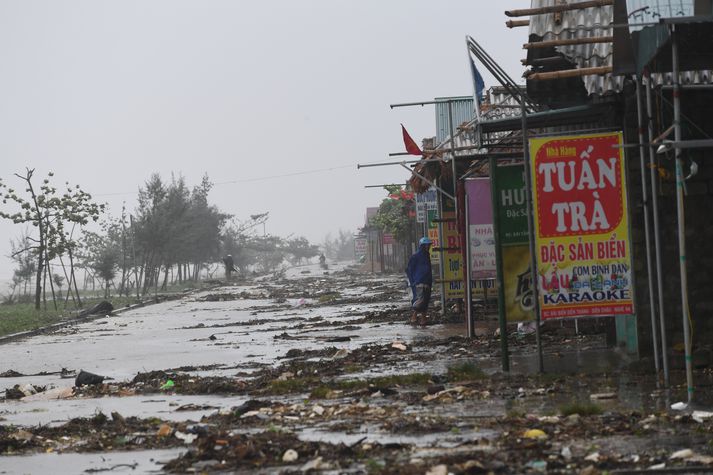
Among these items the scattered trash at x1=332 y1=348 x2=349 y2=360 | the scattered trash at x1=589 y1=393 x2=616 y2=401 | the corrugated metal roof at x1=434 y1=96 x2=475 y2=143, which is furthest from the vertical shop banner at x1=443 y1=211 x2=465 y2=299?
the scattered trash at x1=589 y1=393 x2=616 y2=401

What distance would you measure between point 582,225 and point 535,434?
168 inches

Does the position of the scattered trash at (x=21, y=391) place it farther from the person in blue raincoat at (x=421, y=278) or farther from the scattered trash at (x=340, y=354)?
the person in blue raincoat at (x=421, y=278)

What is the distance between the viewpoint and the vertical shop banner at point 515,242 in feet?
43.8

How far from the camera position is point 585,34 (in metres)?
12.9

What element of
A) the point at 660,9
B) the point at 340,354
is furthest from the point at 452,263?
the point at 660,9

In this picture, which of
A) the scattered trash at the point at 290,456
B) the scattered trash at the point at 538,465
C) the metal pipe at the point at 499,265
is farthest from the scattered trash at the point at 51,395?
the scattered trash at the point at 538,465

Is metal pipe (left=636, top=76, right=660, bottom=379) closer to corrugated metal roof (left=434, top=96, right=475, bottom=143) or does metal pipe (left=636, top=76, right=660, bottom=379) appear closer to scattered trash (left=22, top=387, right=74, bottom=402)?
scattered trash (left=22, top=387, right=74, bottom=402)

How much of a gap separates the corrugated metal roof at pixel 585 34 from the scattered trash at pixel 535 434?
5367 millimetres

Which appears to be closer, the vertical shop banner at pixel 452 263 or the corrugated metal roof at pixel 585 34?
the corrugated metal roof at pixel 585 34

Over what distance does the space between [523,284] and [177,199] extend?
234 feet

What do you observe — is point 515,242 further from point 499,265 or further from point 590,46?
point 590,46

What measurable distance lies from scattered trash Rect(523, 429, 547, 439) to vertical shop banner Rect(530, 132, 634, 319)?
13.1ft

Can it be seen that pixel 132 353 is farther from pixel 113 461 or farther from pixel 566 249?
pixel 113 461

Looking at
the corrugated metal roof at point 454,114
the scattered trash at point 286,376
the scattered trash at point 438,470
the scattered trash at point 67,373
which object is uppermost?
the corrugated metal roof at point 454,114
